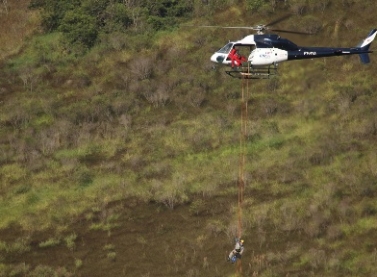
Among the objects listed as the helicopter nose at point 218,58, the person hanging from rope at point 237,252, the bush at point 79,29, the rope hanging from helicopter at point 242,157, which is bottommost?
the rope hanging from helicopter at point 242,157

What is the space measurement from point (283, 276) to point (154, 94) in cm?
1625

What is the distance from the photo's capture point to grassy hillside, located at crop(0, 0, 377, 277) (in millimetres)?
23125

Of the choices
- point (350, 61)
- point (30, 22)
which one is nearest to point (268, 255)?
point (350, 61)

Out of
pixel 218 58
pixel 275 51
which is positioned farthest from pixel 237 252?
pixel 218 58

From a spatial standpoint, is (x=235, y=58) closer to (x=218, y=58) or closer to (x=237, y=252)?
(x=218, y=58)

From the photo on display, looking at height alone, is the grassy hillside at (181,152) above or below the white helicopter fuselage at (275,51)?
below

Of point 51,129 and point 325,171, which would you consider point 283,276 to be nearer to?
point 325,171

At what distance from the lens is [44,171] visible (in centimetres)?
2850

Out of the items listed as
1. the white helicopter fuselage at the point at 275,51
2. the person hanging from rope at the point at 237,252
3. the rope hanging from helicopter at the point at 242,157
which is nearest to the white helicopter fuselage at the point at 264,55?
the white helicopter fuselage at the point at 275,51

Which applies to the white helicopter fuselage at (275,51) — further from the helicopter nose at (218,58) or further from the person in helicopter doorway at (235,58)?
the helicopter nose at (218,58)

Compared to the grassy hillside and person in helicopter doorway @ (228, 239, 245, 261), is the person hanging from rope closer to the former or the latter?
person in helicopter doorway @ (228, 239, 245, 261)

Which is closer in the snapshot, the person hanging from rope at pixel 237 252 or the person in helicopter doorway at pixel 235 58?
the person hanging from rope at pixel 237 252

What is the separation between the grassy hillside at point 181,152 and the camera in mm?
23125

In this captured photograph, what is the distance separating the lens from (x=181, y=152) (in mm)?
29219
